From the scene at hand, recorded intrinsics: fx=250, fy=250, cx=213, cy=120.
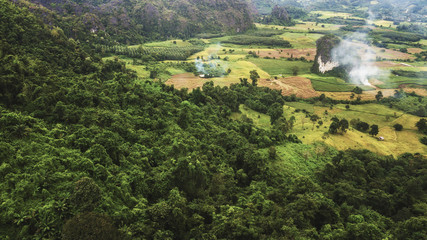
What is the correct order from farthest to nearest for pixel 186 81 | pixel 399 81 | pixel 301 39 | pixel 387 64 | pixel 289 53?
1. pixel 301 39
2. pixel 289 53
3. pixel 387 64
4. pixel 399 81
5. pixel 186 81

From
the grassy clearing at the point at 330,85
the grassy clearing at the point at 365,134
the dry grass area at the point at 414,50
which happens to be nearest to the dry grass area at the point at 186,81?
the grassy clearing at the point at 365,134

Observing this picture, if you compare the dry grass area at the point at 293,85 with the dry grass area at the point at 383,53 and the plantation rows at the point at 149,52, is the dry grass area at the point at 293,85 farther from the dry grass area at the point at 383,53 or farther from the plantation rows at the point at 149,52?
the dry grass area at the point at 383,53

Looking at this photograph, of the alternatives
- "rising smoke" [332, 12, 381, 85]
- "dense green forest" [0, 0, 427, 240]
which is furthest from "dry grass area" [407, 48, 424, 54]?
"dense green forest" [0, 0, 427, 240]

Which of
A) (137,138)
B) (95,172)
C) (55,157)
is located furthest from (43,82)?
(95,172)

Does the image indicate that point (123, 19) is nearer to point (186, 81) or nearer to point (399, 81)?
point (186, 81)

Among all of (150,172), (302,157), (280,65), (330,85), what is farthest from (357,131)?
(280,65)

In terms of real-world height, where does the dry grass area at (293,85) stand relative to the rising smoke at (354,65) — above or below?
below
